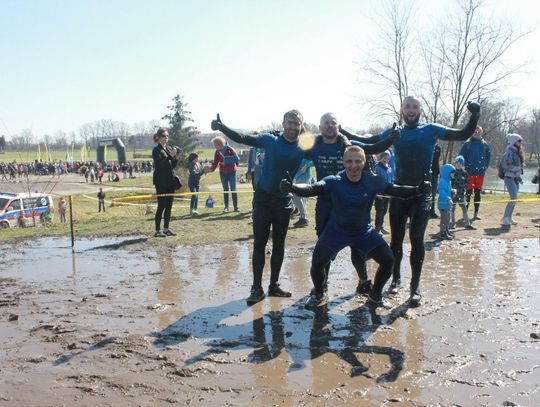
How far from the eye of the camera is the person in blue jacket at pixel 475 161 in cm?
1151

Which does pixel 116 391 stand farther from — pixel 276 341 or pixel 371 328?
pixel 371 328

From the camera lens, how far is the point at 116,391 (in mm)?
3570

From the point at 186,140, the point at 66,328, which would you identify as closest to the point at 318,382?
the point at 66,328

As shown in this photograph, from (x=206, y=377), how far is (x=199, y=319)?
139 centimetres

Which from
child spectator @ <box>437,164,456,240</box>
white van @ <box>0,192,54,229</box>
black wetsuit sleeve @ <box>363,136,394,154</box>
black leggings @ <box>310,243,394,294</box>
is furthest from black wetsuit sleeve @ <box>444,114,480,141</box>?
white van @ <box>0,192,54,229</box>

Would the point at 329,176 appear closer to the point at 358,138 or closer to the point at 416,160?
the point at 416,160

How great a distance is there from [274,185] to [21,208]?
67.0 feet

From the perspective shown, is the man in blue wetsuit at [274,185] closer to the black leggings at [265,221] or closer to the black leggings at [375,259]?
the black leggings at [265,221]

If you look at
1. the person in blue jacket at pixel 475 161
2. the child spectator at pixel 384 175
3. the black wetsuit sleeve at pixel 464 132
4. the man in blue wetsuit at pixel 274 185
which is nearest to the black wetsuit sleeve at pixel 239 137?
the man in blue wetsuit at pixel 274 185

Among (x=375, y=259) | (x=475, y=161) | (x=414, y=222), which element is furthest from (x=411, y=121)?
(x=475, y=161)

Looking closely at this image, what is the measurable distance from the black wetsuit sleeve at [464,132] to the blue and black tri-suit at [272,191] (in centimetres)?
162

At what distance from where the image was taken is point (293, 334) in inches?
183

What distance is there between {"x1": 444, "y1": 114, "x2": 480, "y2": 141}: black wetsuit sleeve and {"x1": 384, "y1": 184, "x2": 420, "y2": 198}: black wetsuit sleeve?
965 millimetres

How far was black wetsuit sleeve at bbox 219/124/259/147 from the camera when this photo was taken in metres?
5.70
